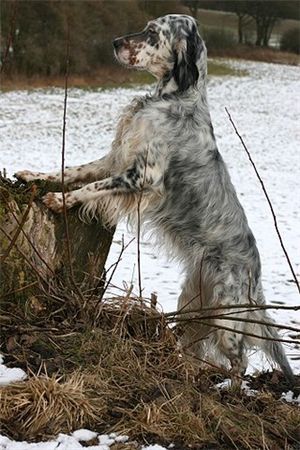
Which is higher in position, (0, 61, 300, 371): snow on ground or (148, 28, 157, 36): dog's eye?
(148, 28, 157, 36): dog's eye

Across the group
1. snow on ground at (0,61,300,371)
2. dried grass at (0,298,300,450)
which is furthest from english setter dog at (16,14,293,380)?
dried grass at (0,298,300,450)

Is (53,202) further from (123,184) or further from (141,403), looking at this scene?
(141,403)

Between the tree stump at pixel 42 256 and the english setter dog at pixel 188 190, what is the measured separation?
0.31 m

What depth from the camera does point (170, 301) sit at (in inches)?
275

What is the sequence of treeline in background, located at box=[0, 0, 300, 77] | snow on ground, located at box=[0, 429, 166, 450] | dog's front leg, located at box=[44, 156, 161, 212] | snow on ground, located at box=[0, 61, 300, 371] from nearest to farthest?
snow on ground, located at box=[0, 429, 166, 450]
dog's front leg, located at box=[44, 156, 161, 212]
snow on ground, located at box=[0, 61, 300, 371]
treeline in background, located at box=[0, 0, 300, 77]

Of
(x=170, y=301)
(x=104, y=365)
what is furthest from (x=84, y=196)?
(x=170, y=301)

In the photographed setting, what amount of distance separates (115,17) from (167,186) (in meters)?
25.3

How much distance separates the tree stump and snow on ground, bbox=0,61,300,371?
0.44 m

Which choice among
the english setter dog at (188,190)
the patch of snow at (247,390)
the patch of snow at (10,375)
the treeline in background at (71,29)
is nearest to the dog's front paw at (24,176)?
the english setter dog at (188,190)

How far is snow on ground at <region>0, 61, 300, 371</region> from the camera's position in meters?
7.96

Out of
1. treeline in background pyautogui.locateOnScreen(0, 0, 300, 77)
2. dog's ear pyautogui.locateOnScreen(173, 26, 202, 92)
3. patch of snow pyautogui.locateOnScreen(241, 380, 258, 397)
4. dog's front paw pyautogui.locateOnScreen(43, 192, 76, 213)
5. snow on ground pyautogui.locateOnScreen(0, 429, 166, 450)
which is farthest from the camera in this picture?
treeline in background pyautogui.locateOnScreen(0, 0, 300, 77)

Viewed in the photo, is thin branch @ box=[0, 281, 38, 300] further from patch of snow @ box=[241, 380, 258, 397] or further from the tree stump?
patch of snow @ box=[241, 380, 258, 397]

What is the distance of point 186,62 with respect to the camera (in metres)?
5.11

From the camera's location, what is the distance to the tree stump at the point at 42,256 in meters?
4.09
